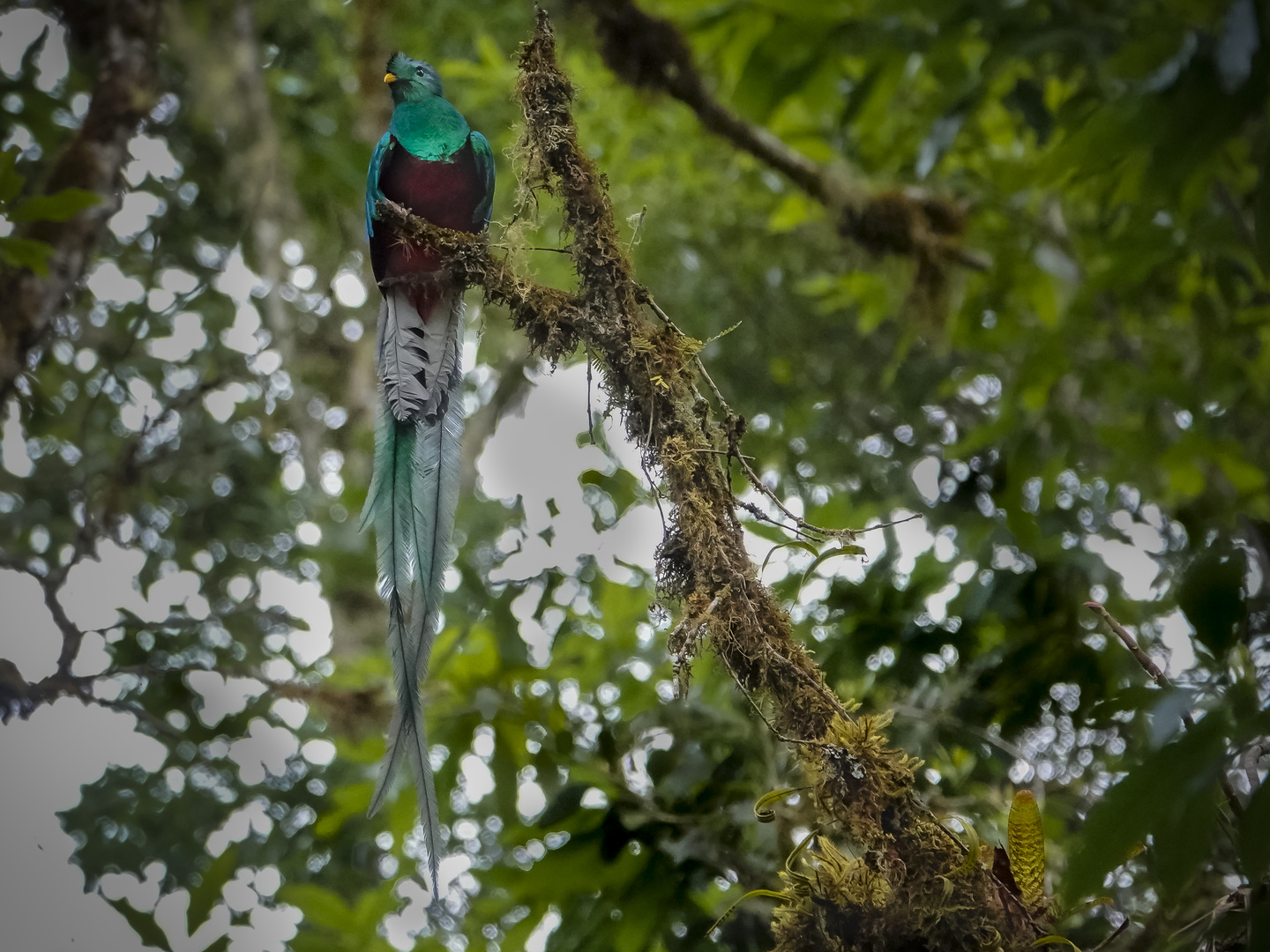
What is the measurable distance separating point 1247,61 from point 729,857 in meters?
1.06

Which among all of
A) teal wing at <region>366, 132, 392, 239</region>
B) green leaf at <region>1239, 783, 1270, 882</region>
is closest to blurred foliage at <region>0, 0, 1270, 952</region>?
green leaf at <region>1239, 783, 1270, 882</region>

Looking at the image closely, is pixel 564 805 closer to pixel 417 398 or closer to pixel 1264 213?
pixel 417 398

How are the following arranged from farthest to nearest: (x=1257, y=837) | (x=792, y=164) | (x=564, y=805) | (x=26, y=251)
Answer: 1. (x=792, y=164)
2. (x=26, y=251)
3. (x=564, y=805)
4. (x=1257, y=837)

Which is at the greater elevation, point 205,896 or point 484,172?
point 484,172

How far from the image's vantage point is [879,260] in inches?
70.5

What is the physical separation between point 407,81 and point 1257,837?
3.31 ft

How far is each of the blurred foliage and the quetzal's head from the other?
6.9 inches

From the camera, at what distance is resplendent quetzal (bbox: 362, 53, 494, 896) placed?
776mm

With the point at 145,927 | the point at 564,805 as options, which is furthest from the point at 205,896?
the point at 564,805

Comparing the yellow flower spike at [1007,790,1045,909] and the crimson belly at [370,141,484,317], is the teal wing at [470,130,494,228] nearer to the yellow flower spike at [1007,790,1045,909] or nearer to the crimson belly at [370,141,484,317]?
the crimson belly at [370,141,484,317]

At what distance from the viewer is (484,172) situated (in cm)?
95

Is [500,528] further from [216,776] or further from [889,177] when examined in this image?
[889,177]

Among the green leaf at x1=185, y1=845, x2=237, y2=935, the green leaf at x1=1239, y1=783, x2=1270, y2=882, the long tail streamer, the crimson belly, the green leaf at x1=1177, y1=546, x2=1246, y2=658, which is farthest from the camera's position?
the green leaf at x1=185, y1=845, x2=237, y2=935

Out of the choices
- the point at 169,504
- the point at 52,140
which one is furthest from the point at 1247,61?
the point at 169,504
